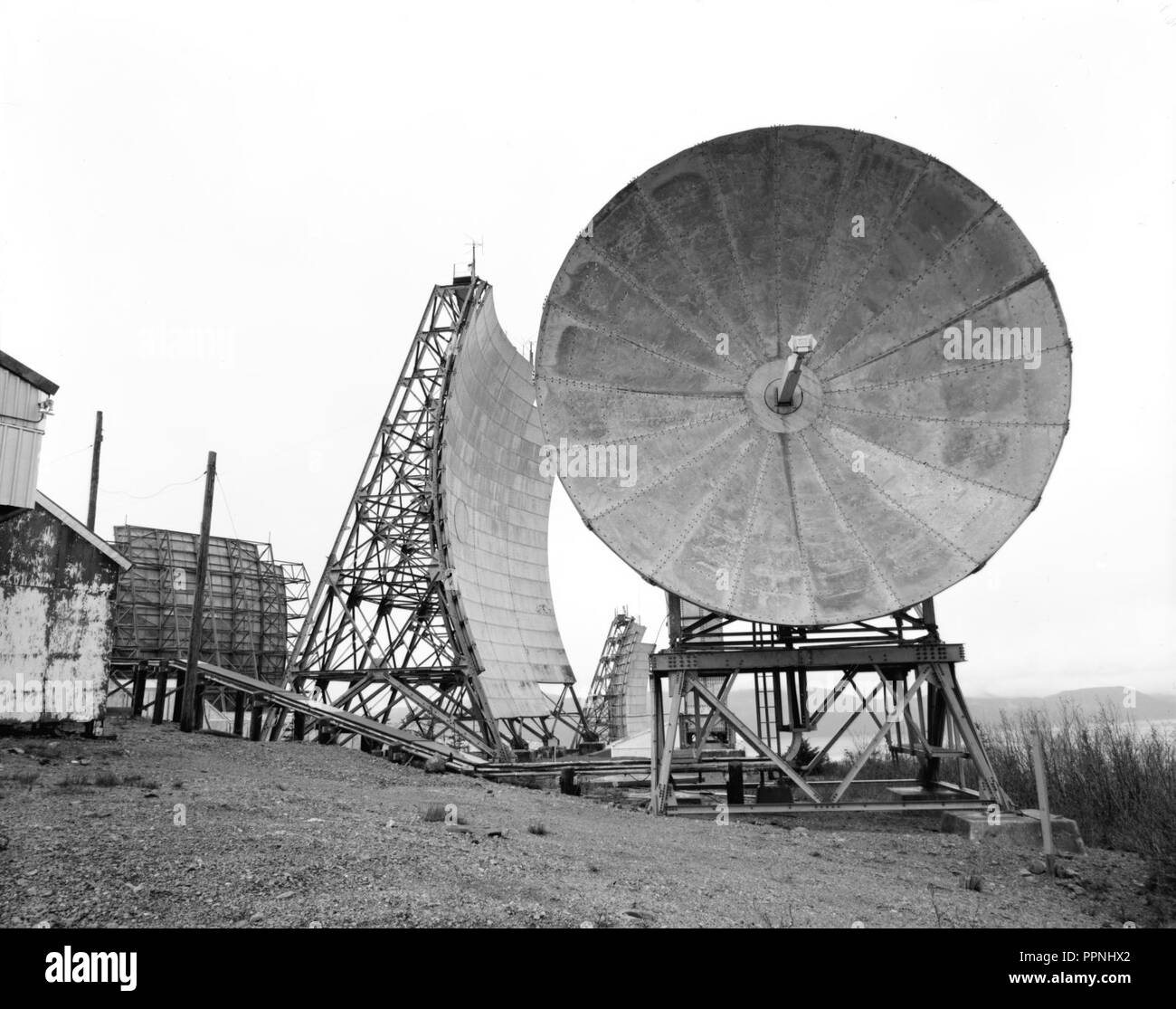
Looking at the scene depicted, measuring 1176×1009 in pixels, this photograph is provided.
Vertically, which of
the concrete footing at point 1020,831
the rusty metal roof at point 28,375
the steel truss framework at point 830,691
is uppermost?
the rusty metal roof at point 28,375

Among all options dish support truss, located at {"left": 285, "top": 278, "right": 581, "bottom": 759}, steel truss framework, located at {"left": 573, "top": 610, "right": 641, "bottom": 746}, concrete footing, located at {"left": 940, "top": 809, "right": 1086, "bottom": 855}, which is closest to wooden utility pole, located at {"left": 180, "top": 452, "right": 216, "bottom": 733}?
dish support truss, located at {"left": 285, "top": 278, "right": 581, "bottom": 759}

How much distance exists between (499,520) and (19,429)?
66.4 ft

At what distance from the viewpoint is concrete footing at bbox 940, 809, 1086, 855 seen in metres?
13.6

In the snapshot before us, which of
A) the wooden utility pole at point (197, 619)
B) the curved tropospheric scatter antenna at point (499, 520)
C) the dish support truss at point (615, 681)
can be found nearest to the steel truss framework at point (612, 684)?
the dish support truss at point (615, 681)

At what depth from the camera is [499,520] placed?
119ft

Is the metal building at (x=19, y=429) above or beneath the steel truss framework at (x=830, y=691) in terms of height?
above

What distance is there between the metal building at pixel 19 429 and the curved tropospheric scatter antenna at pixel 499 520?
1479cm

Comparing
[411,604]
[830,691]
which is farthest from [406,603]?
[830,691]

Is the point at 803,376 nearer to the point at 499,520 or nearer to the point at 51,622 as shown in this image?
the point at 51,622

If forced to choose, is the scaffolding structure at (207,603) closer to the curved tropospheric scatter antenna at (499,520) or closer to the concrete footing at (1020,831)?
the curved tropospheric scatter antenna at (499,520)

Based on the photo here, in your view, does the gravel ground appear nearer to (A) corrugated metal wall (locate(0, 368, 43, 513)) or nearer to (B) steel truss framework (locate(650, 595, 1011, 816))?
(B) steel truss framework (locate(650, 595, 1011, 816))

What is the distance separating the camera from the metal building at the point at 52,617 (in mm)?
19469

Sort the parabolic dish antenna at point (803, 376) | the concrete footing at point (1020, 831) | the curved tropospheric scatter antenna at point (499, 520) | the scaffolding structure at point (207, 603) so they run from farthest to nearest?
the scaffolding structure at point (207, 603) → the curved tropospheric scatter antenna at point (499, 520) → the parabolic dish antenna at point (803, 376) → the concrete footing at point (1020, 831)
